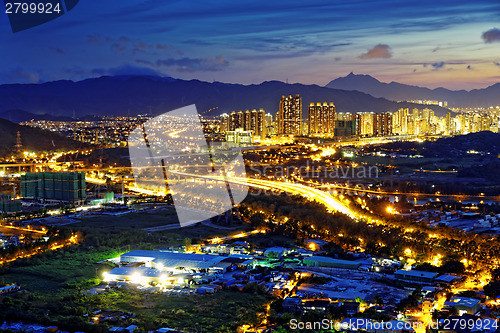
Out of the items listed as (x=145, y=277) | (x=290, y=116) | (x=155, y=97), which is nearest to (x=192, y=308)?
(x=145, y=277)

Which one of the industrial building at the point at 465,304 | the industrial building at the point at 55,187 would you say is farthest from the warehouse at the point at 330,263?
the industrial building at the point at 55,187

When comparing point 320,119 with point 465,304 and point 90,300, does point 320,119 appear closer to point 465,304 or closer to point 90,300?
point 465,304

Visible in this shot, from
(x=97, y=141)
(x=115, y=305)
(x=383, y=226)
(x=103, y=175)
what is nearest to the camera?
(x=115, y=305)

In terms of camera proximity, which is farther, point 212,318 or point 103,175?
point 103,175

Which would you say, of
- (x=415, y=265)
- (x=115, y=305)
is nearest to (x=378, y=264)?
(x=415, y=265)

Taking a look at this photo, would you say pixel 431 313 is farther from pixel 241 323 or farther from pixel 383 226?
pixel 383 226

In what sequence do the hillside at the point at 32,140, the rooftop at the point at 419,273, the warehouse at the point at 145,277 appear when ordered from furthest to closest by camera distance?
the hillside at the point at 32,140 → the rooftop at the point at 419,273 → the warehouse at the point at 145,277

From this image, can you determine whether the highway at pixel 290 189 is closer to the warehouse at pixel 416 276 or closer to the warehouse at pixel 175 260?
the warehouse at pixel 416 276
